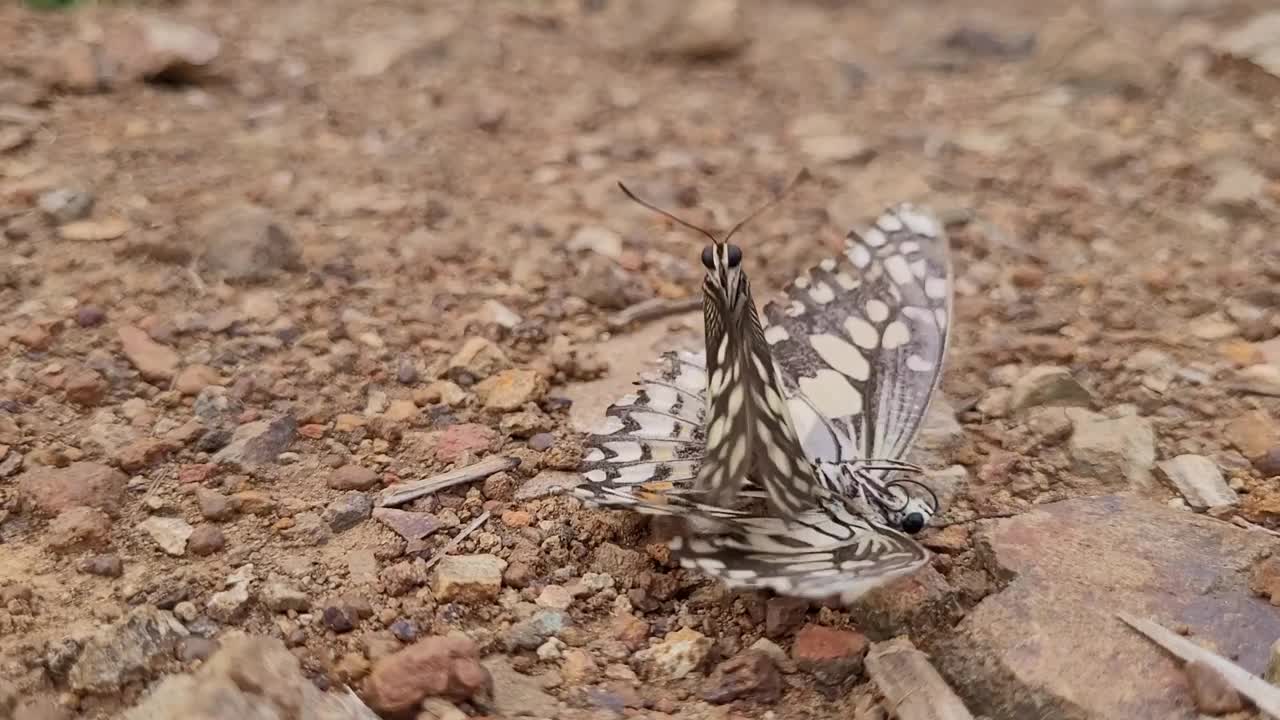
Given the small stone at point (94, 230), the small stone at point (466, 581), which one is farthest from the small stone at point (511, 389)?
the small stone at point (94, 230)

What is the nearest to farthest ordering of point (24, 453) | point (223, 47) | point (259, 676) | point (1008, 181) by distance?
1. point (259, 676)
2. point (24, 453)
3. point (1008, 181)
4. point (223, 47)

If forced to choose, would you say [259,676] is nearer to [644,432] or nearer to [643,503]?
[643,503]

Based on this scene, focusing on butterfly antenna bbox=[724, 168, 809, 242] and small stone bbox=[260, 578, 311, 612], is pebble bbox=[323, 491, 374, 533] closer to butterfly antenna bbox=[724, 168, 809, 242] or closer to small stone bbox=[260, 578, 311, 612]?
small stone bbox=[260, 578, 311, 612]

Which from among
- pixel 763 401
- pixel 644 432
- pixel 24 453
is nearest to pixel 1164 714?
pixel 763 401

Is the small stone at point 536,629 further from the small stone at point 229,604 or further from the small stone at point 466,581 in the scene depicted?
the small stone at point 229,604

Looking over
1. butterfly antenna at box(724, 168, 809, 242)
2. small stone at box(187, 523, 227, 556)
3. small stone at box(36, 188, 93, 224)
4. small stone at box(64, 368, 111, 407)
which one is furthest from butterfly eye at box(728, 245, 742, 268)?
small stone at box(36, 188, 93, 224)

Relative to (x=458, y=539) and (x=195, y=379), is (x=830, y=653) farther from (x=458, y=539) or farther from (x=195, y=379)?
(x=195, y=379)
